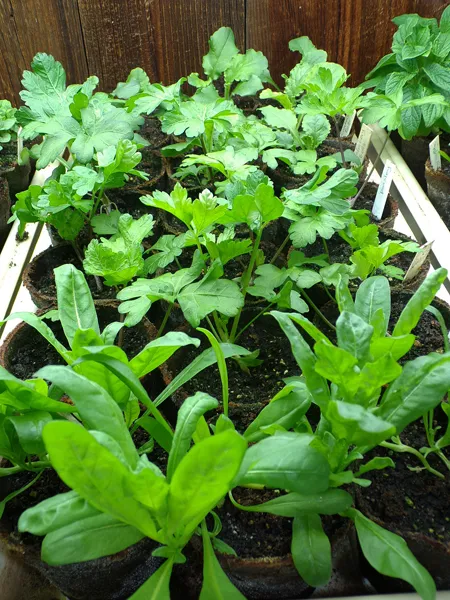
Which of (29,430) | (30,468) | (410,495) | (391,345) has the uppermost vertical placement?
(391,345)

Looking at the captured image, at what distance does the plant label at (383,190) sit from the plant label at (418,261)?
0.80 ft

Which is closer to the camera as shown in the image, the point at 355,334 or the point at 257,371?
the point at 355,334

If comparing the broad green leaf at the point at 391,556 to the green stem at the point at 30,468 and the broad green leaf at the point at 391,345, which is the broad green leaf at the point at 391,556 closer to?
the broad green leaf at the point at 391,345

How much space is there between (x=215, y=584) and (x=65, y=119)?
0.97 meters

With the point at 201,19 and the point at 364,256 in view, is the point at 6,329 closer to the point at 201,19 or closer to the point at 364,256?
the point at 364,256

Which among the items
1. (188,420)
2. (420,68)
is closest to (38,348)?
(188,420)

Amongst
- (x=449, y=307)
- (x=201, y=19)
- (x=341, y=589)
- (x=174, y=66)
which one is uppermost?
(x=201, y=19)

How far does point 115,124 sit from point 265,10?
89 cm

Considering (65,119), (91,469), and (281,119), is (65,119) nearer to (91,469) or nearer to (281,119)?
(281,119)

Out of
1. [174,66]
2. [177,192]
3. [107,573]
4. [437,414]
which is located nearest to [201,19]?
[174,66]

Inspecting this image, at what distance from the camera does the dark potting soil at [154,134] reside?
67.7 inches

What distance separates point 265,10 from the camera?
1.77m

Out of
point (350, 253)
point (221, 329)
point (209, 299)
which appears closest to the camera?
point (209, 299)

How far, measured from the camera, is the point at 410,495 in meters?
0.83
